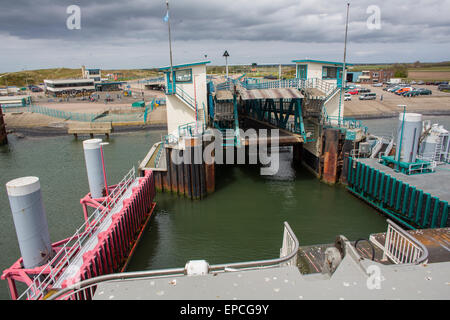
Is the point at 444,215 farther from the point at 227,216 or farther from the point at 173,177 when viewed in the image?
the point at 173,177

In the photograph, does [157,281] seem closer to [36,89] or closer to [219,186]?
[219,186]

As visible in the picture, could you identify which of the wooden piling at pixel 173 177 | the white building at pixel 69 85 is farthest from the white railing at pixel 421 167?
the white building at pixel 69 85

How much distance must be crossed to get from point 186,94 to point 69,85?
94.9 meters

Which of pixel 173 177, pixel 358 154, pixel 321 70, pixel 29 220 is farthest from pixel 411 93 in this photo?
pixel 29 220

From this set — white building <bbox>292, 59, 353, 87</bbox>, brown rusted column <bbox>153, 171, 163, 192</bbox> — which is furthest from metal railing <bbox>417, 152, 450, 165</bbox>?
brown rusted column <bbox>153, 171, 163, 192</bbox>

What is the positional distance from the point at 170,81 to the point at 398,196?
19.4m

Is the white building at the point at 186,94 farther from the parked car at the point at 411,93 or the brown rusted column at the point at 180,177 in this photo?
the parked car at the point at 411,93

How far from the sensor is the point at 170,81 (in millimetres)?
26266

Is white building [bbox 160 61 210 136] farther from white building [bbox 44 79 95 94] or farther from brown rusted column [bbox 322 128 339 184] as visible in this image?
white building [bbox 44 79 95 94]

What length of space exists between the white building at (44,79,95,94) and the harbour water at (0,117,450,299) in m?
81.7

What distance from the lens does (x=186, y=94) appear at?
2630cm

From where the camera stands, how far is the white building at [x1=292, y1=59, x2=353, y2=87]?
28881 millimetres

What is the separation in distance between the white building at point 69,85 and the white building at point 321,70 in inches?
3767

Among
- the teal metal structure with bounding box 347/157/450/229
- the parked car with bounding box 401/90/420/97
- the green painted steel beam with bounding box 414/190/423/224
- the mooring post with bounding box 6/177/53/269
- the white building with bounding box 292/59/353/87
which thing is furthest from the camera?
the parked car with bounding box 401/90/420/97
